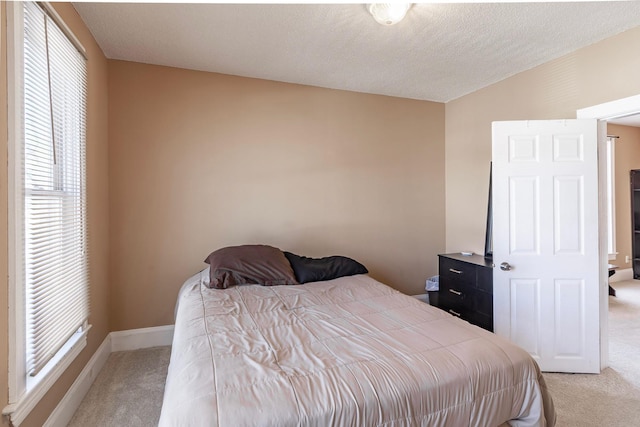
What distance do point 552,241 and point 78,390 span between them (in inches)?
143

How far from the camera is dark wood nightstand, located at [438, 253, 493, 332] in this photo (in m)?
2.81

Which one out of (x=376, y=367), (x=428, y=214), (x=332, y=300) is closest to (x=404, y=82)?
(x=428, y=214)

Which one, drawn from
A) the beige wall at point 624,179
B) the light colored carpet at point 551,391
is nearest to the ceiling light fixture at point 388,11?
the light colored carpet at point 551,391

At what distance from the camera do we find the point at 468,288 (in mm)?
3031

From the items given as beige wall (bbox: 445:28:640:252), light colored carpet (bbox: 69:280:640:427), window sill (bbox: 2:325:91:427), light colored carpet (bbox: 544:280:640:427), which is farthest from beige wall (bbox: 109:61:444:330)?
light colored carpet (bbox: 544:280:640:427)

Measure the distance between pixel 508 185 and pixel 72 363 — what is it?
3.45 meters

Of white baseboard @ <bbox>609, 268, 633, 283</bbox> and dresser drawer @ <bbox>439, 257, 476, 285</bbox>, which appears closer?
dresser drawer @ <bbox>439, 257, 476, 285</bbox>

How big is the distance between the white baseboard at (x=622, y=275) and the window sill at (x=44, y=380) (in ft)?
23.1

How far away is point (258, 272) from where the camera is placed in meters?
A: 2.69

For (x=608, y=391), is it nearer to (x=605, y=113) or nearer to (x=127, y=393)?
(x=605, y=113)

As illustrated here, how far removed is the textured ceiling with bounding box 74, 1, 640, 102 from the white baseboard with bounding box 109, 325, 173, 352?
2508mm

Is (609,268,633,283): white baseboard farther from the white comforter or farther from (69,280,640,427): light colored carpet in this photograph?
the white comforter

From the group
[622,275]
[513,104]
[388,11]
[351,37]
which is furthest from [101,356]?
[622,275]

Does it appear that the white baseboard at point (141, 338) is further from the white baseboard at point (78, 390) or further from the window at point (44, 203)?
the window at point (44, 203)
